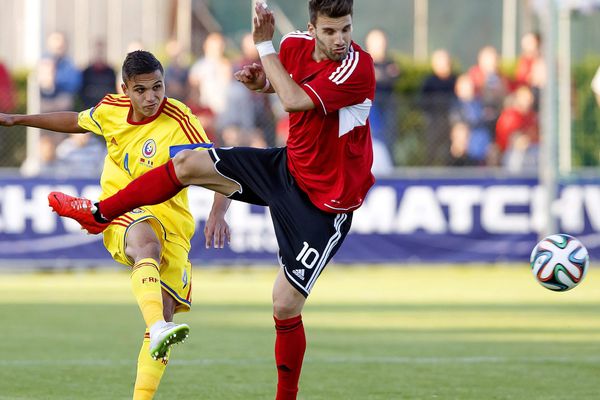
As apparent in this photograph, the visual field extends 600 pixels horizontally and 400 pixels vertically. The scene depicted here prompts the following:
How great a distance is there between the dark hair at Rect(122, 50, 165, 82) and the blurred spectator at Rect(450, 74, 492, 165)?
36.8ft

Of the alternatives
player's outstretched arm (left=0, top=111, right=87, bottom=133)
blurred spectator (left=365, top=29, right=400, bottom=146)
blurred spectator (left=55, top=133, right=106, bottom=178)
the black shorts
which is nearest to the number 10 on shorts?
the black shorts

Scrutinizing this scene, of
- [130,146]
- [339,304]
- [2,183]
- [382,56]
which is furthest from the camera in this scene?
[382,56]

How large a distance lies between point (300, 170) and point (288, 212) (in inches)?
8.8

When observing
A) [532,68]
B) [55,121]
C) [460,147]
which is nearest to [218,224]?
[55,121]

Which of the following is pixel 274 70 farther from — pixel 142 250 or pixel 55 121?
pixel 55 121

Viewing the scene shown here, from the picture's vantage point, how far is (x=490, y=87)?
18031 mm

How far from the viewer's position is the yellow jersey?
270 inches

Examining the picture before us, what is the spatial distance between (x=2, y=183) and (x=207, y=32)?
624 centimetres

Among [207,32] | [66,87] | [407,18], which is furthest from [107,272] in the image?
[407,18]

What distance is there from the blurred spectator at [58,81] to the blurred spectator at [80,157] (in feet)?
1.57

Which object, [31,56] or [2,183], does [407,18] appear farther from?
[2,183]

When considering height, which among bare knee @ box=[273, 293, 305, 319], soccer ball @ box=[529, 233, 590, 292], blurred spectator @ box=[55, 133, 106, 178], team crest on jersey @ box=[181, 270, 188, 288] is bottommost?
blurred spectator @ box=[55, 133, 106, 178]

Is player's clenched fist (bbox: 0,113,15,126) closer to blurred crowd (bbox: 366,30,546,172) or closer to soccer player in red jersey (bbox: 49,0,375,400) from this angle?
soccer player in red jersey (bbox: 49,0,375,400)

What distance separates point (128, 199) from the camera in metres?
6.37
